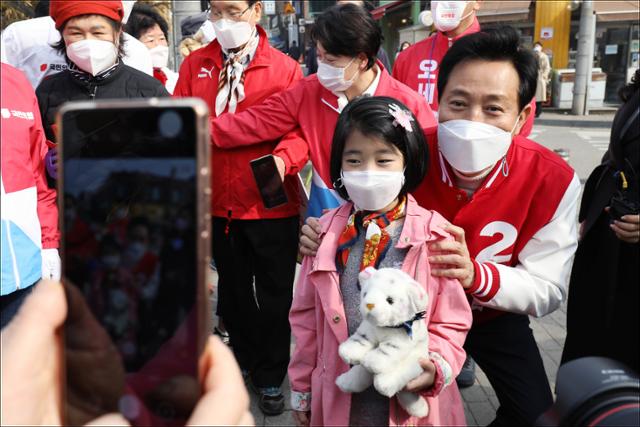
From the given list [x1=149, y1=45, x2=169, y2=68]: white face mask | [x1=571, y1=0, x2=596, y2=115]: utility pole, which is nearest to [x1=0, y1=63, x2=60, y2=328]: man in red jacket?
[x1=149, y1=45, x2=169, y2=68]: white face mask

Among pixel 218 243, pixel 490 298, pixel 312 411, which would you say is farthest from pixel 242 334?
pixel 490 298

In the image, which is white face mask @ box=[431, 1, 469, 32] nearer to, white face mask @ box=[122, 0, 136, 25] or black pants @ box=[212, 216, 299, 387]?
black pants @ box=[212, 216, 299, 387]

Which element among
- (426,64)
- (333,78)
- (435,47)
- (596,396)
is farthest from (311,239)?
(435,47)

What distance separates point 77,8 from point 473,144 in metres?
1.85

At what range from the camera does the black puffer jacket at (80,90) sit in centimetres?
278

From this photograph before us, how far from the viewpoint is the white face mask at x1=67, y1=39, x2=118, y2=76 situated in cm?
270

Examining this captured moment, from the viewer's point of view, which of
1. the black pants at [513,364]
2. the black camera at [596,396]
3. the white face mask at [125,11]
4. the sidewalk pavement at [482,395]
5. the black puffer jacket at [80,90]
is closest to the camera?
the black camera at [596,396]

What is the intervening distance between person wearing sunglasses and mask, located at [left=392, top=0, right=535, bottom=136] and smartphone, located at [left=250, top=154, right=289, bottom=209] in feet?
5.34

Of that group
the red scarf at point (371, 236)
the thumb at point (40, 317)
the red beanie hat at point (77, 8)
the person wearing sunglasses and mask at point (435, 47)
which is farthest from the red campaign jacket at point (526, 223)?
the person wearing sunglasses and mask at point (435, 47)

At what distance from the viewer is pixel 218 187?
10.0 ft

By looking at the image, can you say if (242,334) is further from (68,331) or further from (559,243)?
(68,331)

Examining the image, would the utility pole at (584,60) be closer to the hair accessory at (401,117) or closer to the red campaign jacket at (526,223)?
the red campaign jacket at (526,223)

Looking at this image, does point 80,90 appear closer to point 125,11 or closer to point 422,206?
point 125,11

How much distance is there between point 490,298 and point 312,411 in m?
0.71
